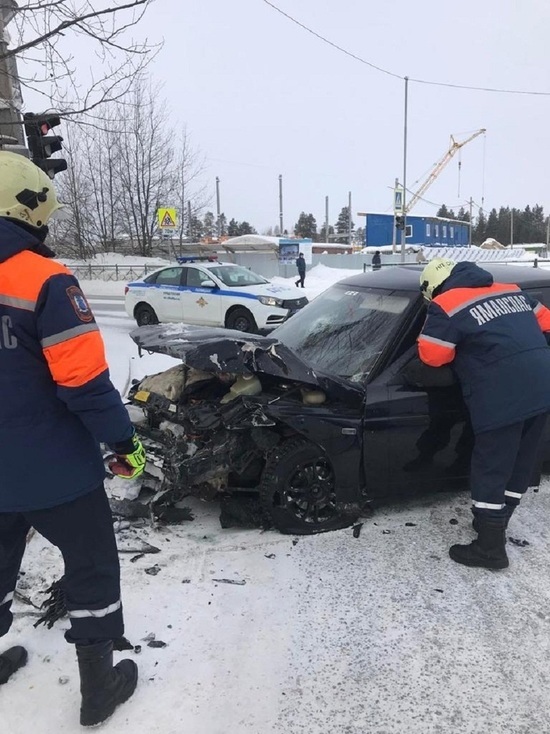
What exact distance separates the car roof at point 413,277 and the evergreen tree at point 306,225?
102 meters

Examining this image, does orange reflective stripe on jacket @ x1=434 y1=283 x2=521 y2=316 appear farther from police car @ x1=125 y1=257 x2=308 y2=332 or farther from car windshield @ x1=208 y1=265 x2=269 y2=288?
car windshield @ x1=208 y1=265 x2=269 y2=288

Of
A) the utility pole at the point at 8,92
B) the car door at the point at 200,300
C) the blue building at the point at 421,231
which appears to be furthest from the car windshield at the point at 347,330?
the blue building at the point at 421,231

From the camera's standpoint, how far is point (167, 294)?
1303cm

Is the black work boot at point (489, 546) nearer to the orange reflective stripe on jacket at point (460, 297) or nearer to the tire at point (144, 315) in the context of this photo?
the orange reflective stripe on jacket at point (460, 297)

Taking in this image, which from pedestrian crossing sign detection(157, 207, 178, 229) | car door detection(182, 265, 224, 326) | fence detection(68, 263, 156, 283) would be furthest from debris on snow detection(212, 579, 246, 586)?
fence detection(68, 263, 156, 283)

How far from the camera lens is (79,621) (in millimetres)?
2096

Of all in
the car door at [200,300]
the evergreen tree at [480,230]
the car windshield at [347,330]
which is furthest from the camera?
the evergreen tree at [480,230]

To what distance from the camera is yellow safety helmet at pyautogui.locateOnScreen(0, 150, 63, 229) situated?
1923mm

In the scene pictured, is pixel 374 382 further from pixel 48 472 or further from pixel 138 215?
pixel 138 215

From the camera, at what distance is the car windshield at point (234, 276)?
485 inches

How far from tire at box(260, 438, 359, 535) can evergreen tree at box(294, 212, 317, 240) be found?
10370 centimetres

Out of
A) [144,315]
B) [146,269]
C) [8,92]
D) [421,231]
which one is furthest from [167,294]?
[421,231]

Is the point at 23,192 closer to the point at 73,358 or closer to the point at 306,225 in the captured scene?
the point at 73,358

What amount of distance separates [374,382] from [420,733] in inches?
72.9
